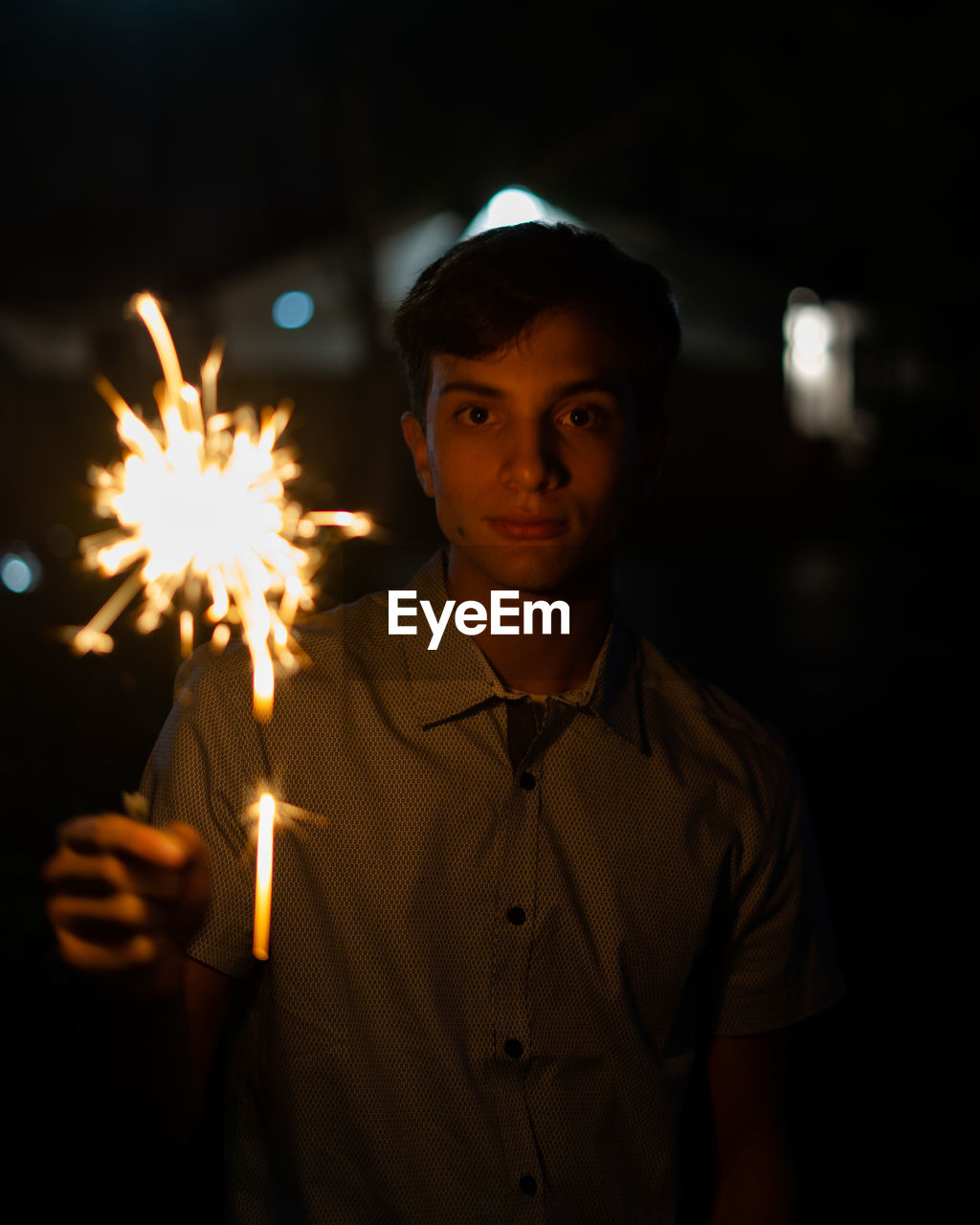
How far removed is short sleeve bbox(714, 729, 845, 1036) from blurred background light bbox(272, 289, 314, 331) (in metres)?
25.0

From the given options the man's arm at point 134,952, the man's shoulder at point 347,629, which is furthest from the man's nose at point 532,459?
the man's arm at point 134,952

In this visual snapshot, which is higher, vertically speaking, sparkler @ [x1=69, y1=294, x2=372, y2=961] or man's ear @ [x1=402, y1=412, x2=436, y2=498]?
man's ear @ [x1=402, y1=412, x2=436, y2=498]

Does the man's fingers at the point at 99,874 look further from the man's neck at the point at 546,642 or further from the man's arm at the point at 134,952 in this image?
the man's neck at the point at 546,642

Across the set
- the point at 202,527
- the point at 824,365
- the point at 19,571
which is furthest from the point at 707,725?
the point at 824,365

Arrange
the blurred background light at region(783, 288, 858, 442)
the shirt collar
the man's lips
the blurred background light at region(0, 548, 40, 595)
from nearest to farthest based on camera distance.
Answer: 1. the man's lips
2. the shirt collar
3. the blurred background light at region(0, 548, 40, 595)
4. the blurred background light at region(783, 288, 858, 442)

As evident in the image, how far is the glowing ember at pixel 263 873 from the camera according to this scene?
2.01 meters

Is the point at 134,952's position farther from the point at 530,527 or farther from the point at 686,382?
the point at 686,382

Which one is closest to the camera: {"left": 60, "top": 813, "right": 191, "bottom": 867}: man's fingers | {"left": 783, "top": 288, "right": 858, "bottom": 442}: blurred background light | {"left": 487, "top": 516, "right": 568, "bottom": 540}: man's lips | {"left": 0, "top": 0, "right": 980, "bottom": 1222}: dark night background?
{"left": 60, "top": 813, "right": 191, "bottom": 867}: man's fingers

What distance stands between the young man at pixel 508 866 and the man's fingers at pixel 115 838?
1.94 ft

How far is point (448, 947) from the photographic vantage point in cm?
231

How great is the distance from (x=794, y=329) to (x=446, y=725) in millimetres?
35419

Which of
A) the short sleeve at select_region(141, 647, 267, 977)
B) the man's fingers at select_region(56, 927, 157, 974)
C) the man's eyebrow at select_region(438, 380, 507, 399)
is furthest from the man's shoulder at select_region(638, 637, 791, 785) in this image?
the man's fingers at select_region(56, 927, 157, 974)

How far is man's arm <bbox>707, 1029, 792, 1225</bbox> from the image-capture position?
242cm

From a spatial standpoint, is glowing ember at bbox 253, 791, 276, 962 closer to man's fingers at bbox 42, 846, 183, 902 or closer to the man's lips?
man's fingers at bbox 42, 846, 183, 902
